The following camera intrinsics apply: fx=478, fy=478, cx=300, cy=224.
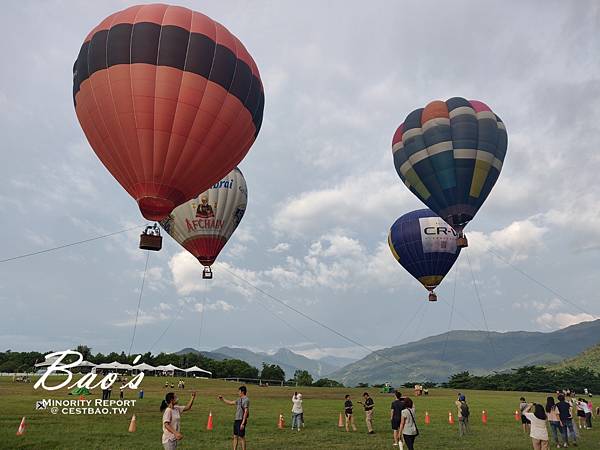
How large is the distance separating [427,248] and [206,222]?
22255mm

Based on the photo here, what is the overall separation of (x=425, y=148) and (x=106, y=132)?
85.0 ft

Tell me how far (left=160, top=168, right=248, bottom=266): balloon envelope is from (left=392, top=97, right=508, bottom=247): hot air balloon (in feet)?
52.2

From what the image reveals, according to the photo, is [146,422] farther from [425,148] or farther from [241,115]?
[425,148]

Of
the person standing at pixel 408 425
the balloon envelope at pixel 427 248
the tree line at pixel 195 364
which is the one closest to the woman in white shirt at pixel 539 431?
the person standing at pixel 408 425

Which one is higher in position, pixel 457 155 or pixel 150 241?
pixel 457 155

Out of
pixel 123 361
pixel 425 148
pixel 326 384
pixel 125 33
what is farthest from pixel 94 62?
pixel 123 361

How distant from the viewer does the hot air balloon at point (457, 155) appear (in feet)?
121

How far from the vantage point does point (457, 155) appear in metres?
37.1

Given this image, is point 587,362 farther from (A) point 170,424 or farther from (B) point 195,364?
(A) point 170,424

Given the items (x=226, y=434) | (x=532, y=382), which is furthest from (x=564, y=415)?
(x=532, y=382)

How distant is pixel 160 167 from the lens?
21.0m

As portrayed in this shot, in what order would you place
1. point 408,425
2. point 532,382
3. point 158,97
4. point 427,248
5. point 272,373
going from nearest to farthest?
1. point 408,425
2. point 158,97
3. point 427,248
4. point 532,382
5. point 272,373

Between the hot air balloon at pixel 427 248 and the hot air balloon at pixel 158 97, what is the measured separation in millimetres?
30217

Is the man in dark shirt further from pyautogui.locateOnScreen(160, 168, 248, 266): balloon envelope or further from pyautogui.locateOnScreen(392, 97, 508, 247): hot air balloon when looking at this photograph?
pyautogui.locateOnScreen(160, 168, 248, 266): balloon envelope
